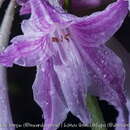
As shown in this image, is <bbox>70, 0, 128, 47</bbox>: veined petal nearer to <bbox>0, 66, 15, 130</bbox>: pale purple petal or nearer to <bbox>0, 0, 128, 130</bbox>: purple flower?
<bbox>0, 0, 128, 130</bbox>: purple flower

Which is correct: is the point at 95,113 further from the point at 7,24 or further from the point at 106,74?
the point at 7,24

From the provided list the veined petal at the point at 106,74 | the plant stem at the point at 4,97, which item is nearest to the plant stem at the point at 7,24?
the plant stem at the point at 4,97

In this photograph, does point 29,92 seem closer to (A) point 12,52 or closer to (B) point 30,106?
(B) point 30,106

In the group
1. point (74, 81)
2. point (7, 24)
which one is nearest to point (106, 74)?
point (74, 81)

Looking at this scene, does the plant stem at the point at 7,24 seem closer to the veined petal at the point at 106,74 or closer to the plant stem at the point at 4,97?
the plant stem at the point at 4,97

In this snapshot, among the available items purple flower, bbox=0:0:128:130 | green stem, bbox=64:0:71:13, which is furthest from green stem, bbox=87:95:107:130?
green stem, bbox=64:0:71:13

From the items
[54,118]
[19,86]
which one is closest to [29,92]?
[19,86]
